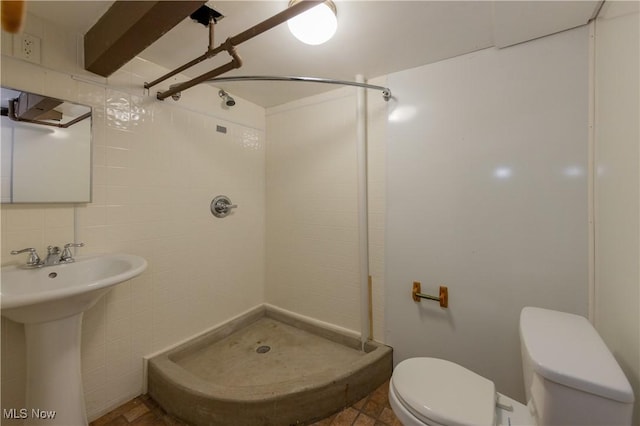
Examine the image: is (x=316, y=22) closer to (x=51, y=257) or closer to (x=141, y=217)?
(x=141, y=217)

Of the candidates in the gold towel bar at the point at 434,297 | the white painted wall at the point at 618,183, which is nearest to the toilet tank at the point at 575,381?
the white painted wall at the point at 618,183

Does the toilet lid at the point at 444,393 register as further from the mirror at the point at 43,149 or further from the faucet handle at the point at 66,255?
the mirror at the point at 43,149

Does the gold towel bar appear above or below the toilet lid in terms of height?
above

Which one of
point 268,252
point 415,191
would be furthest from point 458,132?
point 268,252

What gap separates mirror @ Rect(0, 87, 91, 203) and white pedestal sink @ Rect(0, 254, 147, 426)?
14.1 inches

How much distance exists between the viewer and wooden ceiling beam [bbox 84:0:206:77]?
0.97 meters

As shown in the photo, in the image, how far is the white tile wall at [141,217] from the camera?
1235 mm

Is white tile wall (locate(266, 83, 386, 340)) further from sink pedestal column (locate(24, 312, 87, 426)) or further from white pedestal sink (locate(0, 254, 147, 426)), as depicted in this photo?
sink pedestal column (locate(24, 312, 87, 426))

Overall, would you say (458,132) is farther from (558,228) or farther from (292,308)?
(292,308)

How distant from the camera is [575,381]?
30.6 inches

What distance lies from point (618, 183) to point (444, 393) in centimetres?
107

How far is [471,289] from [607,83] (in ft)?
3.77

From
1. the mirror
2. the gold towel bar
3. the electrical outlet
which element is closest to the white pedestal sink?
the mirror

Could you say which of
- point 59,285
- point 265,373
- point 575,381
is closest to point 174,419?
point 265,373
